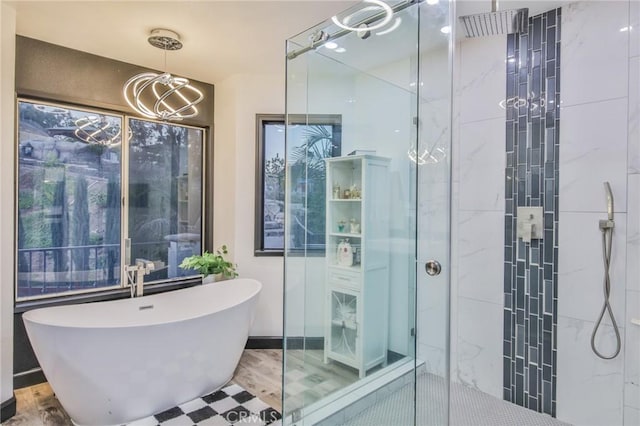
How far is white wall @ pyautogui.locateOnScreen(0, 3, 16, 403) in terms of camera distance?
220 cm

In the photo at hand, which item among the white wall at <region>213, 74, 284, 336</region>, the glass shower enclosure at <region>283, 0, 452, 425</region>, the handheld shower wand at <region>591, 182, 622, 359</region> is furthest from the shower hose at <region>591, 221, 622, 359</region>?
the white wall at <region>213, 74, 284, 336</region>

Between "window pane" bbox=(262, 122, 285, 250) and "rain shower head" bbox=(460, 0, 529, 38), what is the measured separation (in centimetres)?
185

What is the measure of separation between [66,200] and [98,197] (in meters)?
0.22

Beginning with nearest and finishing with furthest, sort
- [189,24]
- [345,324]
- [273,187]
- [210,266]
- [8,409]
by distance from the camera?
[8,409]
[189,24]
[345,324]
[210,266]
[273,187]

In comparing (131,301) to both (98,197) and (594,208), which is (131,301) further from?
(594,208)

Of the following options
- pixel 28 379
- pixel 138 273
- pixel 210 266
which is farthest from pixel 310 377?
pixel 28 379

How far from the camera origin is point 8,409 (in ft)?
7.21

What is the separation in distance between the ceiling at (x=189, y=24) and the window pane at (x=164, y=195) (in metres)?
0.70

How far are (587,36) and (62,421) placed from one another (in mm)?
3819

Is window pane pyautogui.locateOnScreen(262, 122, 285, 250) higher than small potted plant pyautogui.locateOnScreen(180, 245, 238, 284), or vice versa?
window pane pyautogui.locateOnScreen(262, 122, 285, 250)

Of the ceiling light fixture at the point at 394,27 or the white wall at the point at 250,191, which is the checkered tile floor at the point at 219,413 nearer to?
the white wall at the point at 250,191

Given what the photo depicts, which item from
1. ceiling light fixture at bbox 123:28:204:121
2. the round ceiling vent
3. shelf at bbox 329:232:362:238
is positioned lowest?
shelf at bbox 329:232:362:238

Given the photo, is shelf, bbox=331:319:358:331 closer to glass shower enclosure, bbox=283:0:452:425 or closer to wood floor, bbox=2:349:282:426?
glass shower enclosure, bbox=283:0:452:425

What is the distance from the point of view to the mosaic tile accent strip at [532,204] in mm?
2209
